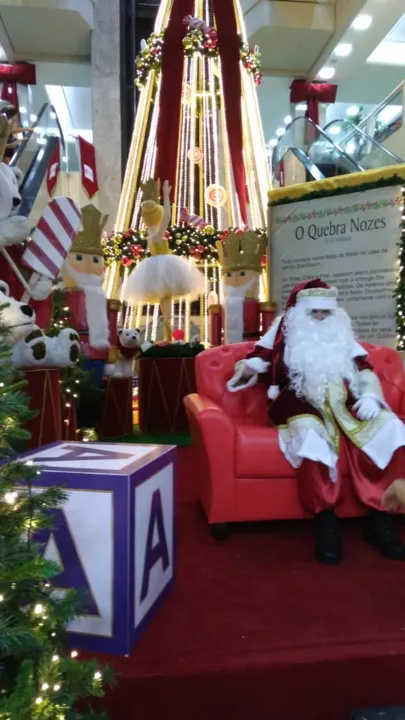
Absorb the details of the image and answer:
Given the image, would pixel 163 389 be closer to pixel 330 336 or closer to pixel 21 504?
pixel 330 336

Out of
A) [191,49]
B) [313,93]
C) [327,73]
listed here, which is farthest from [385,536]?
[327,73]

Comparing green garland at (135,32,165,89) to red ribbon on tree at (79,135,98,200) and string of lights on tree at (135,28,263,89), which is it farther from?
red ribbon on tree at (79,135,98,200)

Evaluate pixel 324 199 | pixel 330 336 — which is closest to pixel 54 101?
pixel 324 199

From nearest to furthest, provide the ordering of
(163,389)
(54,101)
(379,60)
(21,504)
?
(21,504) → (163,389) → (379,60) → (54,101)

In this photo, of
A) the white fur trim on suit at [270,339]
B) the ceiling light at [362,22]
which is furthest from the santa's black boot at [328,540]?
the ceiling light at [362,22]

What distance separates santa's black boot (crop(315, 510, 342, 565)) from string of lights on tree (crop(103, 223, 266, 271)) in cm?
391

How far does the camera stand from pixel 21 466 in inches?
47.6

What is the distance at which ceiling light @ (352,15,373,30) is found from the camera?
368 inches

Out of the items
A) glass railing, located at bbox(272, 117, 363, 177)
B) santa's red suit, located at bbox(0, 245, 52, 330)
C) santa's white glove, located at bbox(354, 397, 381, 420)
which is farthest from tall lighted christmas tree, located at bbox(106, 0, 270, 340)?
santa's white glove, located at bbox(354, 397, 381, 420)

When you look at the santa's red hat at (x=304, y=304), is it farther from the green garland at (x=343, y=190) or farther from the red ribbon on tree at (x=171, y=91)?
the red ribbon on tree at (x=171, y=91)

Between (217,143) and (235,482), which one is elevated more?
(217,143)

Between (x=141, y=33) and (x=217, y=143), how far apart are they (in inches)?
252

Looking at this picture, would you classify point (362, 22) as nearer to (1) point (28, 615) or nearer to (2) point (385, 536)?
(2) point (385, 536)

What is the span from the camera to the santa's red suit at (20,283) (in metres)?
3.03
